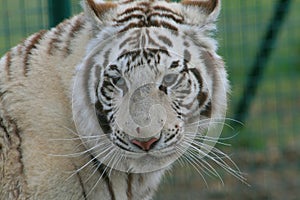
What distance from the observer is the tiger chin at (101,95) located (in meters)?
2.76

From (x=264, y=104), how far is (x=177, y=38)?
254cm

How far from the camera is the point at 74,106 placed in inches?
113

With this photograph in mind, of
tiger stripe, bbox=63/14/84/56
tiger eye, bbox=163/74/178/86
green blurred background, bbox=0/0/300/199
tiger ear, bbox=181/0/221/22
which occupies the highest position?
tiger ear, bbox=181/0/221/22

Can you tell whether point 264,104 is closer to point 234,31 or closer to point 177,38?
point 234,31

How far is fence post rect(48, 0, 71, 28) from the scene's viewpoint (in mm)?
4199

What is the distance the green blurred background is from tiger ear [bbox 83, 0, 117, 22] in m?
2.05

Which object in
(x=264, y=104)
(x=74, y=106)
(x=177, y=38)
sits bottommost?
(x=264, y=104)

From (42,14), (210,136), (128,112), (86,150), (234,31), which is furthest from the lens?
(234,31)

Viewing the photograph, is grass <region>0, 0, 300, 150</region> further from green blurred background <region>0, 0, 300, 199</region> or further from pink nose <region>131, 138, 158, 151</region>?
pink nose <region>131, 138, 158, 151</region>

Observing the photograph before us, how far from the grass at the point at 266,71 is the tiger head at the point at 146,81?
6.48 ft

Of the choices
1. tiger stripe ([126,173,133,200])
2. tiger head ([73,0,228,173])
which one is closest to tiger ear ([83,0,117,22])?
tiger head ([73,0,228,173])

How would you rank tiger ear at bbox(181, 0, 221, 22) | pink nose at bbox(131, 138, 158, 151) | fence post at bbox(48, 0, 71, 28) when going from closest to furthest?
pink nose at bbox(131, 138, 158, 151), tiger ear at bbox(181, 0, 221, 22), fence post at bbox(48, 0, 71, 28)

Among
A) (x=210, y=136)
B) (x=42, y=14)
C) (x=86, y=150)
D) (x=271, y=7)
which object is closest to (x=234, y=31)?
(x=271, y=7)

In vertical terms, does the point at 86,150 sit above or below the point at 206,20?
below
